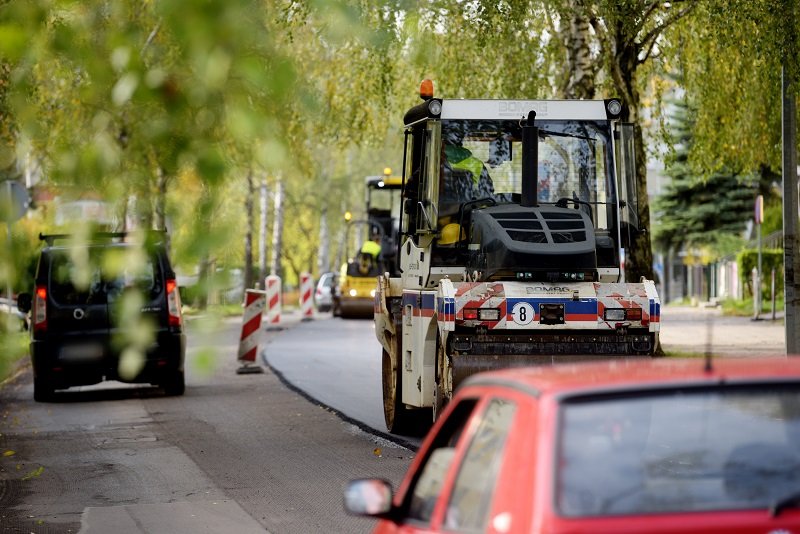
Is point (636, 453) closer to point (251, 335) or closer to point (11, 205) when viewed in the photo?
point (11, 205)

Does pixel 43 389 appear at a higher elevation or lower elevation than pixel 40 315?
lower

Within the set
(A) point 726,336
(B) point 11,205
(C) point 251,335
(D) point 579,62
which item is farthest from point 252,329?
(B) point 11,205

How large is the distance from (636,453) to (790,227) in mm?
14084

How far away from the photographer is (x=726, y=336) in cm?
3066

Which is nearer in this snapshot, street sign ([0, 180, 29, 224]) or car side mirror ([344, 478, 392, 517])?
street sign ([0, 180, 29, 224])

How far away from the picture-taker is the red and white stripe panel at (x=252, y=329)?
22.3m

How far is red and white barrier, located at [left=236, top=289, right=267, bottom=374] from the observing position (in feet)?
73.2

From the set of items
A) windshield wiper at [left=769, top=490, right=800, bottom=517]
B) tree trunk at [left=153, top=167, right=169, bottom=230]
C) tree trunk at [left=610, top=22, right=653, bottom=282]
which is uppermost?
tree trunk at [left=610, top=22, right=653, bottom=282]

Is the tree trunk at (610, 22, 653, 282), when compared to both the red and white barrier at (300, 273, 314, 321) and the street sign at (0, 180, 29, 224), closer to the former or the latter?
the street sign at (0, 180, 29, 224)

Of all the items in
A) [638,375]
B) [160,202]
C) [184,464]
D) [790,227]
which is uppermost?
[790,227]

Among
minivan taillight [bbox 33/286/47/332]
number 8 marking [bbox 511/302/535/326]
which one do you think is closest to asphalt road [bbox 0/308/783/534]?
minivan taillight [bbox 33/286/47/332]

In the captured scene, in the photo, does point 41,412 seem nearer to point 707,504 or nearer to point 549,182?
point 549,182

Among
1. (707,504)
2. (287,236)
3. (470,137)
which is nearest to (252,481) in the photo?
(470,137)

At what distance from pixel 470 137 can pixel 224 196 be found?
1004 cm
